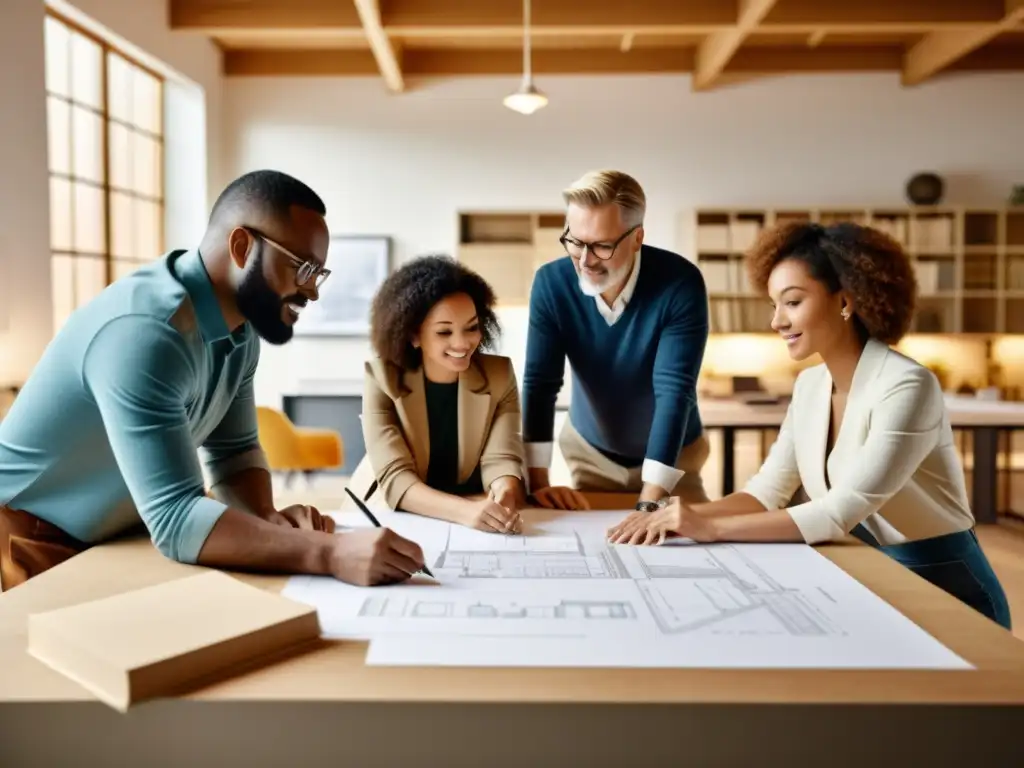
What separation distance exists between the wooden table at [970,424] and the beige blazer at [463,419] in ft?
7.99

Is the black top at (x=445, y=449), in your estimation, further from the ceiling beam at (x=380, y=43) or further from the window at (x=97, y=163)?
the ceiling beam at (x=380, y=43)

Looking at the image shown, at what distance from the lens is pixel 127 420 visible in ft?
3.85

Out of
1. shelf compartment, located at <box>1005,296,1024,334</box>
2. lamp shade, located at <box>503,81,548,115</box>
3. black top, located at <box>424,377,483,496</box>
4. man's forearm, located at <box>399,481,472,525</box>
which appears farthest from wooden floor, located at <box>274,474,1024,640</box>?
lamp shade, located at <box>503,81,548,115</box>

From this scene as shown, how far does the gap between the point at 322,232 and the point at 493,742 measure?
0.84 m

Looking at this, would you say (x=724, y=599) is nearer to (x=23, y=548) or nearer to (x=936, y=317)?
(x=23, y=548)

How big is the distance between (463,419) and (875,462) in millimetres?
858

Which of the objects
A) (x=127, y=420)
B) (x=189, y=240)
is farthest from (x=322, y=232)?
(x=189, y=240)

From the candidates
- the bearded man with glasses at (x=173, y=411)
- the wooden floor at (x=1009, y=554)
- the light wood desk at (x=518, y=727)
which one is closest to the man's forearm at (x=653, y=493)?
the bearded man with glasses at (x=173, y=411)

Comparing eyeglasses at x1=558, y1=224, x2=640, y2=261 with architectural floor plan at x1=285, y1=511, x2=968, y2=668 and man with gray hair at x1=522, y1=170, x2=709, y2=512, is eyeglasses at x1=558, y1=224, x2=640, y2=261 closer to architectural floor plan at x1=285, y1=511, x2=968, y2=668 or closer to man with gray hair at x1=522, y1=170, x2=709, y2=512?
man with gray hair at x1=522, y1=170, x2=709, y2=512

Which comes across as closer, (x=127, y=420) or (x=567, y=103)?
(x=127, y=420)

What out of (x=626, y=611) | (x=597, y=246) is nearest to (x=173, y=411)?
(x=626, y=611)

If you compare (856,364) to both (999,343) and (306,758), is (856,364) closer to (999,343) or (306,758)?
(306,758)

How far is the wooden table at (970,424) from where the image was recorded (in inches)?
174

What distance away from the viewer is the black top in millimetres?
1932
